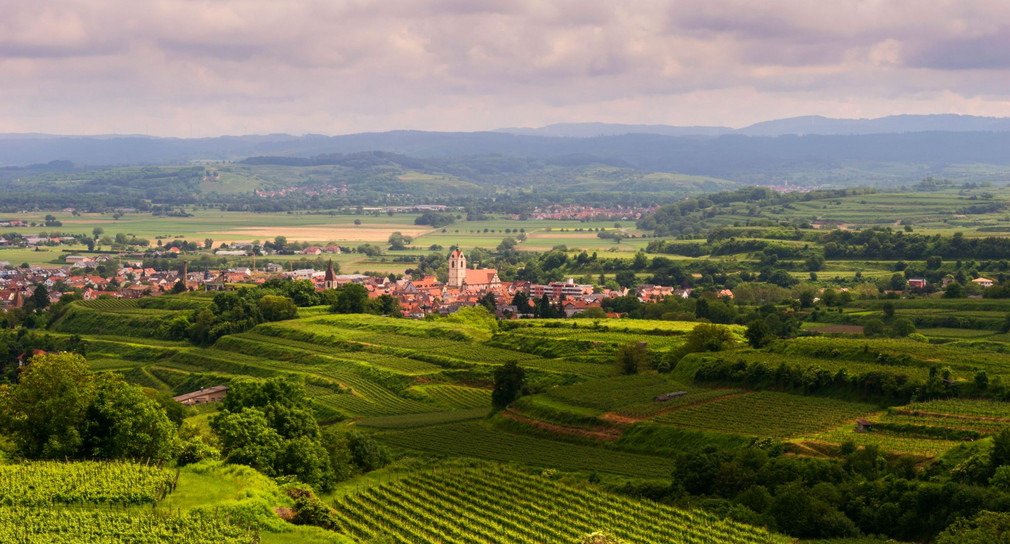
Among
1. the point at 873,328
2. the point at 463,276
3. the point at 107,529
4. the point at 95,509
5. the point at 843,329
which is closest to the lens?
the point at 107,529

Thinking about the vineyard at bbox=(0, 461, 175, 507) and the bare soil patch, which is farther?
the bare soil patch

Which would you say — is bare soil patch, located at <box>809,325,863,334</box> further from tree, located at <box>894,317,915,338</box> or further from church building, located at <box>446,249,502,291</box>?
church building, located at <box>446,249,502,291</box>

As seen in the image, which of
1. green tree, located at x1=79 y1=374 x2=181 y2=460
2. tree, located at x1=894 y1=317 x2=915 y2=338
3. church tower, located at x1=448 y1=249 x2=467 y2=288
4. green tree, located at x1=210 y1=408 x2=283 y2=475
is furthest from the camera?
church tower, located at x1=448 y1=249 x2=467 y2=288

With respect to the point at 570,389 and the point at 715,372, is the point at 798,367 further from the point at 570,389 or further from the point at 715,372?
the point at 570,389

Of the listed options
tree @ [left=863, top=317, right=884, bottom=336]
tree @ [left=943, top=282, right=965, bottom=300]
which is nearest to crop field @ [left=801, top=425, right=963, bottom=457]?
tree @ [left=863, top=317, right=884, bottom=336]

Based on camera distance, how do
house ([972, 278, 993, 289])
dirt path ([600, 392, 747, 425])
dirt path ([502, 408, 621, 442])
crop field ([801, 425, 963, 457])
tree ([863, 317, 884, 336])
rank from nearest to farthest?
crop field ([801, 425, 963, 457])
dirt path ([502, 408, 621, 442])
dirt path ([600, 392, 747, 425])
tree ([863, 317, 884, 336])
house ([972, 278, 993, 289])

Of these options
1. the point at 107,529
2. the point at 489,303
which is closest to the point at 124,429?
the point at 107,529

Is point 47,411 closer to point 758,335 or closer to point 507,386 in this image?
point 507,386
